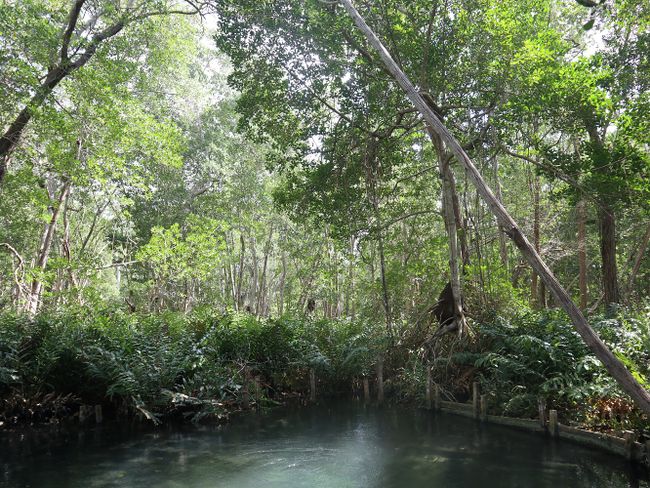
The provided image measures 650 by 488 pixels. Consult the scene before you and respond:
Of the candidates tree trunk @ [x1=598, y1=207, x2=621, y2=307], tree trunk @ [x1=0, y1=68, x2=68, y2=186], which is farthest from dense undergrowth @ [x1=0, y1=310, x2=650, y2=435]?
tree trunk @ [x1=598, y1=207, x2=621, y2=307]

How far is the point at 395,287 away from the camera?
42.6 ft

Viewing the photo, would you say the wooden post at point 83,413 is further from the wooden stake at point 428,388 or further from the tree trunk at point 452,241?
the tree trunk at point 452,241

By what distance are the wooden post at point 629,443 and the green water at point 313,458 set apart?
0.48 feet

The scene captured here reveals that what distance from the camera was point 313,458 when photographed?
27.5ft

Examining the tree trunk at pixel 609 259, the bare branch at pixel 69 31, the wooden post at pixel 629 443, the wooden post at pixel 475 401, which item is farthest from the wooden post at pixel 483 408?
the bare branch at pixel 69 31

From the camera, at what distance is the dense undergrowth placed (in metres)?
8.45

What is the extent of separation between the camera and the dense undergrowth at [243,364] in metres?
8.45

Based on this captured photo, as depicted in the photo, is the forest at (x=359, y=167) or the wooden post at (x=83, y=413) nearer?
the forest at (x=359, y=167)

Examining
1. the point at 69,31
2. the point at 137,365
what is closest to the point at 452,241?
the point at 137,365

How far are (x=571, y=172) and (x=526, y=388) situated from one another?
403 centimetres

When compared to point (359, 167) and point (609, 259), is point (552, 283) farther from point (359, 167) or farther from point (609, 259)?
point (609, 259)

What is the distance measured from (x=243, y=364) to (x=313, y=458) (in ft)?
12.4

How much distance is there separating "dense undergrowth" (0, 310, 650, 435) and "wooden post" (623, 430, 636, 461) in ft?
1.14

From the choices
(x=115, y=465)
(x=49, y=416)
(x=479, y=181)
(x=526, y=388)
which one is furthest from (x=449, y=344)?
(x=49, y=416)
